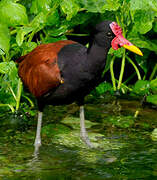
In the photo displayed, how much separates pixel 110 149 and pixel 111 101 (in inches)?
68.4

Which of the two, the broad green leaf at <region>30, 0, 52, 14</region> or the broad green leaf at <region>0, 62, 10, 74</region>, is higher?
the broad green leaf at <region>30, 0, 52, 14</region>

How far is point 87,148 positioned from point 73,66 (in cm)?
100

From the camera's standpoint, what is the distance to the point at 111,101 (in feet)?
22.8

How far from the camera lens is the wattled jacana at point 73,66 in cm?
493

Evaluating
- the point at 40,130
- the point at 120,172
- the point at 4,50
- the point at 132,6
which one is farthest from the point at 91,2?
the point at 120,172

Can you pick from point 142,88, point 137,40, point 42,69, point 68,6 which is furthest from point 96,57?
point 142,88

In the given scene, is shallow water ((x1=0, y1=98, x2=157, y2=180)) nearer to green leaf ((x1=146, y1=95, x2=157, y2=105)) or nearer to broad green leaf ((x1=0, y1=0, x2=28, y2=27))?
green leaf ((x1=146, y1=95, x2=157, y2=105))

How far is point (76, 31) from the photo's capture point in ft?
25.4

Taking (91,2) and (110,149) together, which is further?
(91,2)

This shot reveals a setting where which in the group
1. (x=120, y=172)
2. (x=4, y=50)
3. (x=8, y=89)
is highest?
(x=4, y=50)

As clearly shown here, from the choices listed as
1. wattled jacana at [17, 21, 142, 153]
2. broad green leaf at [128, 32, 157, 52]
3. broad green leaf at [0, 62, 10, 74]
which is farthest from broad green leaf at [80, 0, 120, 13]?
broad green leaf at [0, 62, 10, 74]

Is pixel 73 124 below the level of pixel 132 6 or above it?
below

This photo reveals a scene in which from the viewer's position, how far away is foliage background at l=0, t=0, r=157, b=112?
212 inches

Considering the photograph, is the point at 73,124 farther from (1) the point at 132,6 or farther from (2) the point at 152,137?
(1) the point at 132,6
